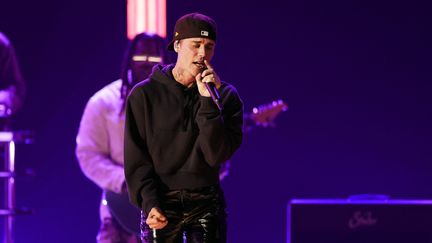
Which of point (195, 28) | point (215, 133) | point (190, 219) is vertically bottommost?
point (190, 219)

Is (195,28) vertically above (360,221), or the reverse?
(195,28)

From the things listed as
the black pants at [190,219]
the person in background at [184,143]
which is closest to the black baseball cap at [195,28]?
the person in background at [184,143]

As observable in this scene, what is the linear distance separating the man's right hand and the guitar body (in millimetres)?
1736

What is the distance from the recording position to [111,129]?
15.8ft

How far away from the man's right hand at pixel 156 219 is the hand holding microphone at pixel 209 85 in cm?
46

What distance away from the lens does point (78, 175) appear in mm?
6695

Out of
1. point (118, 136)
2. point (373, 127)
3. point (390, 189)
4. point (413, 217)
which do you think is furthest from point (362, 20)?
point (118, 136)

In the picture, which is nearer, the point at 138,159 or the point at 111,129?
the point at 138,159

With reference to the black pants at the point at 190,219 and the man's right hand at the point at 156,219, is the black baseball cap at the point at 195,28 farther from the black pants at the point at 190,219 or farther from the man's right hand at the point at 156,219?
the man's right hand at the point at 156,219

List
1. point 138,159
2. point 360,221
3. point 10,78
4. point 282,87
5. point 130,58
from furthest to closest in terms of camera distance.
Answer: point 282,87
point 10,78
point 360,221
point 130,58
point 138,159

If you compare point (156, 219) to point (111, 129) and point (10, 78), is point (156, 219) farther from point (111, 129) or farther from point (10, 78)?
point (10, 78)

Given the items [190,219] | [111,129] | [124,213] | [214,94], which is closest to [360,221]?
[124,213]

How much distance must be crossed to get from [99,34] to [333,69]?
1970 mm

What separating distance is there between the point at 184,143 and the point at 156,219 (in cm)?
34
